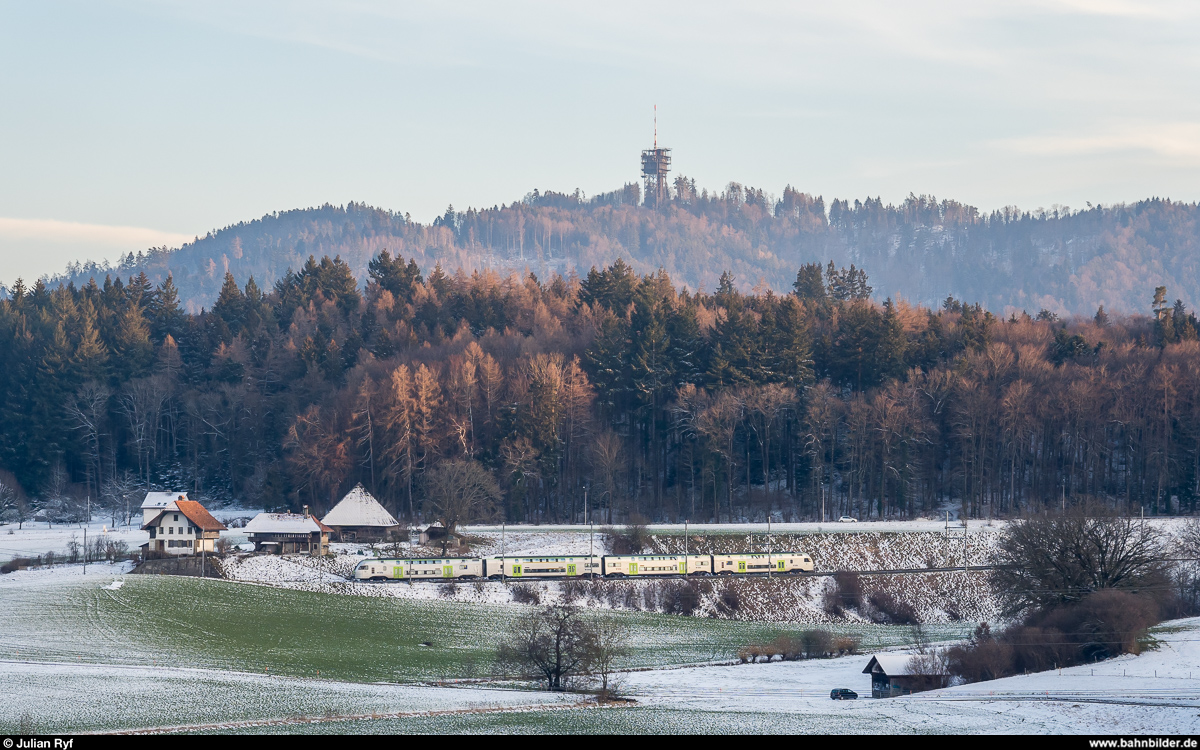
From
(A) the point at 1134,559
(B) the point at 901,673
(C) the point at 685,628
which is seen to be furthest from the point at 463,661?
(A) the point at 1134,559

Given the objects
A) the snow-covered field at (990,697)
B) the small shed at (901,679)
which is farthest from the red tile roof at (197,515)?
the small shed at (901,679)

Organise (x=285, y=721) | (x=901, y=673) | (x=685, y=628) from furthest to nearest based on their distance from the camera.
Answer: (x=685, y=628), (x=901, y=673), (x=285, y=721)

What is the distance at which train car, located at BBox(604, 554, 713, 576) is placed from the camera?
72.8 meters

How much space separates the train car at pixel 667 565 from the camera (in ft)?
239

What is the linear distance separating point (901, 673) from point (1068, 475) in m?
48.2

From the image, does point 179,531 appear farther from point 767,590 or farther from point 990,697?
point 990,697

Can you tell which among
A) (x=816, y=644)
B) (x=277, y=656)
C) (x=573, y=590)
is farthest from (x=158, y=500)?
(x=816, y=644)

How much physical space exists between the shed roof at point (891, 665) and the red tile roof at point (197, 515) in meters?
41.2

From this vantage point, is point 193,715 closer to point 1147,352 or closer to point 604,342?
point 604,342

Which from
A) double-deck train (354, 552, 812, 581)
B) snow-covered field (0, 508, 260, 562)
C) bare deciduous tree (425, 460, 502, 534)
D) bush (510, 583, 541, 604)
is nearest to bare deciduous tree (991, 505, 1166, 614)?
double-deck train (354, 552, 812, 581)

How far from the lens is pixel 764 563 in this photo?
2874 inches

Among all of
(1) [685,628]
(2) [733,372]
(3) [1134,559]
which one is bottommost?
(1) [685,628]

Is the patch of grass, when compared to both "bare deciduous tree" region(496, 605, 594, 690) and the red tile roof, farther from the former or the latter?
the red tile roof

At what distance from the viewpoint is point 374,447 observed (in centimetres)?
9212
